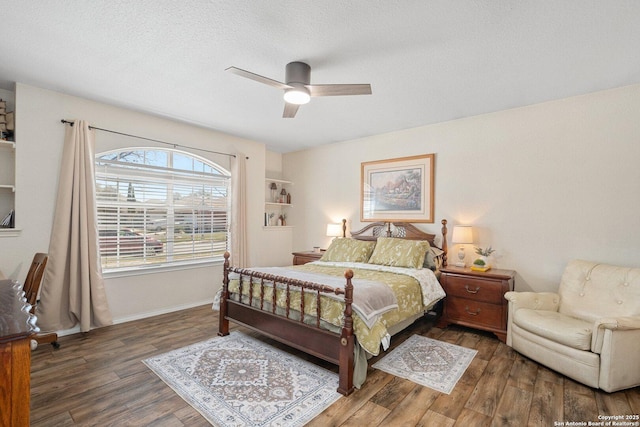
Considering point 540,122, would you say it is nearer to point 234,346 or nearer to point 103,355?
point 234,346

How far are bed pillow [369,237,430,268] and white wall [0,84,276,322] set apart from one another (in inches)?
93.1

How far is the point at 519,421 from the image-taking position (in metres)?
2.08

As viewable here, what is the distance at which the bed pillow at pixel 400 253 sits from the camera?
153 inches

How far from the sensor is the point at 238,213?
200 inches

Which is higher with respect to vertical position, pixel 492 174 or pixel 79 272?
pixel 492 174

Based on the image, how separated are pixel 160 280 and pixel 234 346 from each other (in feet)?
5.93

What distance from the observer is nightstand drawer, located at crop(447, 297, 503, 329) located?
3.48 m

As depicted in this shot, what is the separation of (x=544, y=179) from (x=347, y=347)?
3096 millimetres

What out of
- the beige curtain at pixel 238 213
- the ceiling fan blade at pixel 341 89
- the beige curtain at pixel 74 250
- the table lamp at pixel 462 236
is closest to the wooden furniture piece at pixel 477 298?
the table lamp at pixel 462 236

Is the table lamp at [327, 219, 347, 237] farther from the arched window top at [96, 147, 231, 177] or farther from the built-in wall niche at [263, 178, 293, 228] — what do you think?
the arched window top at [96, 147, 231, 177]

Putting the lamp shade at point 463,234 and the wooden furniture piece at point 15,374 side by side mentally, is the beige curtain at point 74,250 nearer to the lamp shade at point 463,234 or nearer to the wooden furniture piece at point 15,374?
the wooden furniture piece at point 15,374

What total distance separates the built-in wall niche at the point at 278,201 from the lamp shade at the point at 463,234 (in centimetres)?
329

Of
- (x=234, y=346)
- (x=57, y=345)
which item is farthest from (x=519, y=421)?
(x=57, y=345)

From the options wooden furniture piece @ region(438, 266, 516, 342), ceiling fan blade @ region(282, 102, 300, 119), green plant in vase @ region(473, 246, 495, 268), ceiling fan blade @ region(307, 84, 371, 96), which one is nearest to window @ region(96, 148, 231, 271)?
ceiling fan blade @ region(282, 102, 300, 119)
